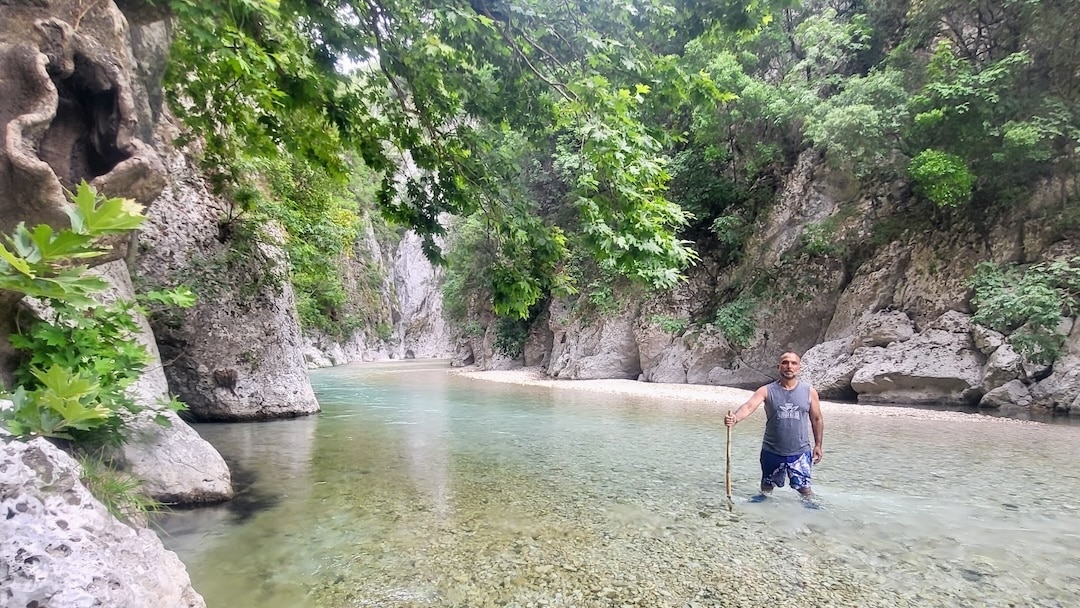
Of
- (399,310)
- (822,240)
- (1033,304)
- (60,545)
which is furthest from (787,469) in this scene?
(399,310)

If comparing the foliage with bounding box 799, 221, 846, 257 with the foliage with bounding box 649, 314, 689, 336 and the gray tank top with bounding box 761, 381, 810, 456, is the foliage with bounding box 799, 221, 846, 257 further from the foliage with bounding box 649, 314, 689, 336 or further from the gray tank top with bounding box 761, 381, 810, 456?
the gray tank top with bounding box 761, 381, 810, 456

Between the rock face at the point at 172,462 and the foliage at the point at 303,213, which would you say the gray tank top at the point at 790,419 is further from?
the foliage at the point at 303,213

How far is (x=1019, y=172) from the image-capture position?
12.8 meters

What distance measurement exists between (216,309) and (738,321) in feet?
45.4

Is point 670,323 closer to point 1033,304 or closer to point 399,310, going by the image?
point 1033,304

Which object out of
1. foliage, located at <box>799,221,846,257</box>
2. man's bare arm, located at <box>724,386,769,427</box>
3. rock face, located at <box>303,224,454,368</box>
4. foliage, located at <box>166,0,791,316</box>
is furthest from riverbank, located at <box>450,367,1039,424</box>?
rock face, located at <box>303,224,454,368</box>

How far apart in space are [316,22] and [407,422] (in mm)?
7363

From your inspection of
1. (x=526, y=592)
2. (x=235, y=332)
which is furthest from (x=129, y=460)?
(x=235, y=332)

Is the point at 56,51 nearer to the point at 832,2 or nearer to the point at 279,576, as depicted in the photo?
the point at 279,576

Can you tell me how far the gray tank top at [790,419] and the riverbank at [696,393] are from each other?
22.5 ft

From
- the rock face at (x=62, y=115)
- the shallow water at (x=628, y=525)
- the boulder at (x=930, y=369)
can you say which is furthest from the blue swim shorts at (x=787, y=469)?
the boulder at (x=930, y=369)

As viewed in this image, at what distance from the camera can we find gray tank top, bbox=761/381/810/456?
5141mm

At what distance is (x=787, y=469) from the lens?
204 inches

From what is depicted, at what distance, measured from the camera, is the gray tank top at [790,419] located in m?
5.14
